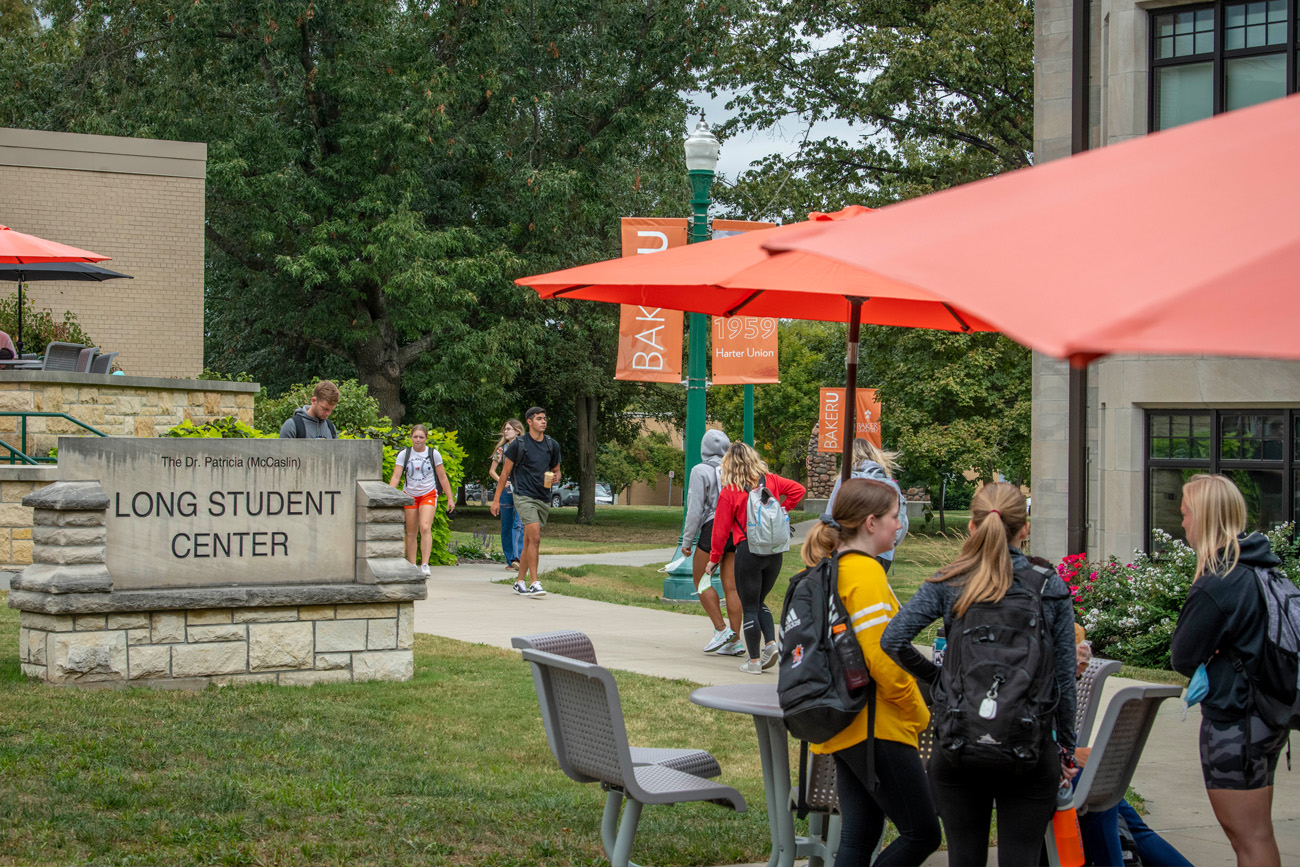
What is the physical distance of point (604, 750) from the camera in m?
4.29

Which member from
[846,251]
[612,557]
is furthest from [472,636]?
[612,557]

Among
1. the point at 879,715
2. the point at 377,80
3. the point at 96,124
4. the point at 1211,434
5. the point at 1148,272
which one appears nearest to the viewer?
the point at 1148,272

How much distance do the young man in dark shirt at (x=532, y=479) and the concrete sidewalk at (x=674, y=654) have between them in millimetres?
398

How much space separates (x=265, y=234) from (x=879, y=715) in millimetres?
26025

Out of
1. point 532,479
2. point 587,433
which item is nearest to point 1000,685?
point 532,479

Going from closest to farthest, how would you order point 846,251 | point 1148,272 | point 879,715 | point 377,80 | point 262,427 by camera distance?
point 1148,272 < point 846,251 < point 879,715 < point 262,427 < point 377,80

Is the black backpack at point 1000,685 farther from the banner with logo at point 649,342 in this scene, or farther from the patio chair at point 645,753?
the banner with logo at point 649,342

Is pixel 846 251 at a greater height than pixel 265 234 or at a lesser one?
lesser

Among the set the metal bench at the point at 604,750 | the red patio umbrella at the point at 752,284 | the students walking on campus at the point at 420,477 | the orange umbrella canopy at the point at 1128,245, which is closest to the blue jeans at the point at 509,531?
the students walking on campus at the point at 420,477

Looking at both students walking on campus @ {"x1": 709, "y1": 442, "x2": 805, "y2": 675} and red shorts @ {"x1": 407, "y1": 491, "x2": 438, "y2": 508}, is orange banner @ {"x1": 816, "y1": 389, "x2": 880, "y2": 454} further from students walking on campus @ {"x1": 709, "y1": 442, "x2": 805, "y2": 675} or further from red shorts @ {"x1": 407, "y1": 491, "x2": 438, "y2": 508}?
students walking on campus @ {"x1": 709, "y1": 442, "x2": 805, "y2": 675}

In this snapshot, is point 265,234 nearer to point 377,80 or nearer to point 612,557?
point 377,80

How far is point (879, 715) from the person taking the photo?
3.93m

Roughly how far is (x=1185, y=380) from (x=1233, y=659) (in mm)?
8007

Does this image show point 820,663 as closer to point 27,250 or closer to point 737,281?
point 737,281
